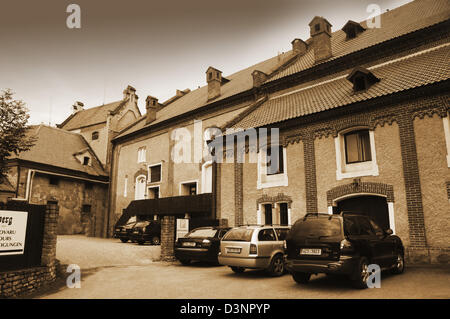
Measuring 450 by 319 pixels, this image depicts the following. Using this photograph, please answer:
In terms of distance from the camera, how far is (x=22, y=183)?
26.1 metres

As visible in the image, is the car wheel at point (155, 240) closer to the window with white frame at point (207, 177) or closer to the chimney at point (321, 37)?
the window with white frame at point (207, 177)

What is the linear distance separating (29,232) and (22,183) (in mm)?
19499

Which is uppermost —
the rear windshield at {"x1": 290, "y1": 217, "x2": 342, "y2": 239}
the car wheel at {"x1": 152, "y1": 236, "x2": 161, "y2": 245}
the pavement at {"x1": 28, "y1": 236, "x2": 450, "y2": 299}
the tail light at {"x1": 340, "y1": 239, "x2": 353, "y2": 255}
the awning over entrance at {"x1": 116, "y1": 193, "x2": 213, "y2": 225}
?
the awning over entrance at {"x1": 116, "y1": 193, "x2": 213, "y2": 225}

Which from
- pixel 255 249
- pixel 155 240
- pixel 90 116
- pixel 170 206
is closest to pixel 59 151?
pixel 90 116

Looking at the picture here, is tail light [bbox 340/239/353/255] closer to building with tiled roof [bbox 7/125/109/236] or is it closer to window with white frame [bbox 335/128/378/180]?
window with white frame [bbox 335/128/378/180]

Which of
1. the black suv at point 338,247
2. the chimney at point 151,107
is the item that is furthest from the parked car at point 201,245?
the chimney at point 151,107

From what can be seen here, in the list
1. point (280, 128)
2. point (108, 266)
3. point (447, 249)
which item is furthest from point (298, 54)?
point (108, 266)

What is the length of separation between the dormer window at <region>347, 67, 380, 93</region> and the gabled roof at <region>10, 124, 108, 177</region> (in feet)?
80.0

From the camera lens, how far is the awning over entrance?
21.7 metres

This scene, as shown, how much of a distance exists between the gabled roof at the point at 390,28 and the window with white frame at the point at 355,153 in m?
6.25

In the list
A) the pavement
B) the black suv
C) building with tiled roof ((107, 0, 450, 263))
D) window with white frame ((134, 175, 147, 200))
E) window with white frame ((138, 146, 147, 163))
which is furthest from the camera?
window with white frame ((138, 146, 147, 163))

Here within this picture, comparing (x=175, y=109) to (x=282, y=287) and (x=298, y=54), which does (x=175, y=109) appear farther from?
(x=282, y=287)

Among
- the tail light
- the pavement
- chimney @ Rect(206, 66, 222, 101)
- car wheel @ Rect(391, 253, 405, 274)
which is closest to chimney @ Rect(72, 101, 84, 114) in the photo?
chimney @ Rect(206, 66, 222, 101)

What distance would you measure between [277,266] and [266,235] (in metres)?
0.95
